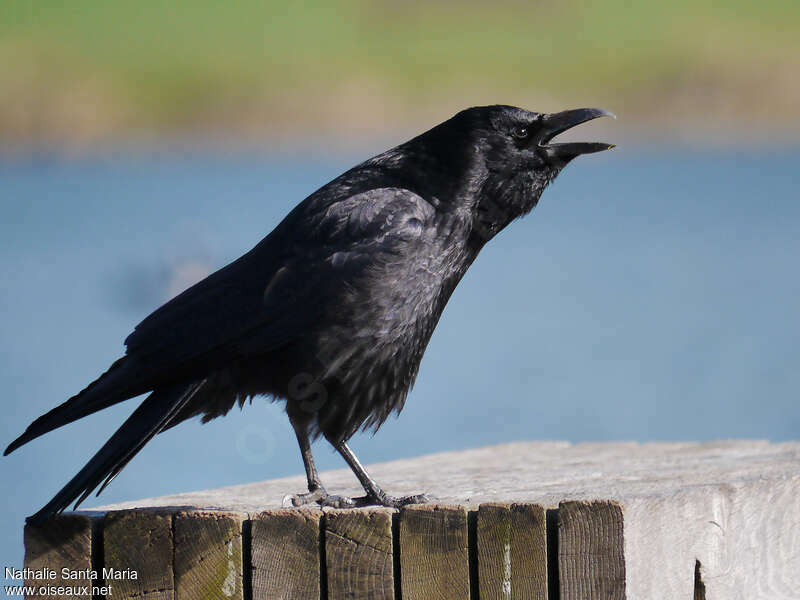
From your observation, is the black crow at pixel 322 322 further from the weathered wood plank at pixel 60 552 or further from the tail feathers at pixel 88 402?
the weathered wood plank at pixel 60 552

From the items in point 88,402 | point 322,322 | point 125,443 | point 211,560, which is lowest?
point 211,560

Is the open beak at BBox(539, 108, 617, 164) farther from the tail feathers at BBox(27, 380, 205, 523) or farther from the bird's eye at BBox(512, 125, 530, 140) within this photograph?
the tail feathers at BBox(27, 380, 205, 523)

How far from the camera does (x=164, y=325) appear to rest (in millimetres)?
3195

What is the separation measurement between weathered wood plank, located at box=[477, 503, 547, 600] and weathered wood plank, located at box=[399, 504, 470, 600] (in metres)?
0.05

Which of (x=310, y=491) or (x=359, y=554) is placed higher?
(x=310, y=491)

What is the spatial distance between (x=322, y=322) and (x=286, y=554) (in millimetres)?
801

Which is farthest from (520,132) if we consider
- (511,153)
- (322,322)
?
(322,322)

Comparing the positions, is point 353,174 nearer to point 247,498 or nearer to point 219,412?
point 219,412

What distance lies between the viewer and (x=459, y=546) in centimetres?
256

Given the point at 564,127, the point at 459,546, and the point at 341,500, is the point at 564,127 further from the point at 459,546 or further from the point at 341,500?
the point at 459,546

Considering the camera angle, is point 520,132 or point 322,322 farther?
point 520,132

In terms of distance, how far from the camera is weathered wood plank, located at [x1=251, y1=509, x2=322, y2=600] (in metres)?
2.65

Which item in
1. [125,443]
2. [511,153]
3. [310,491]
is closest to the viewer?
[125,443]

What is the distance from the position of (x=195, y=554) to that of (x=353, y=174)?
1.43 meters
